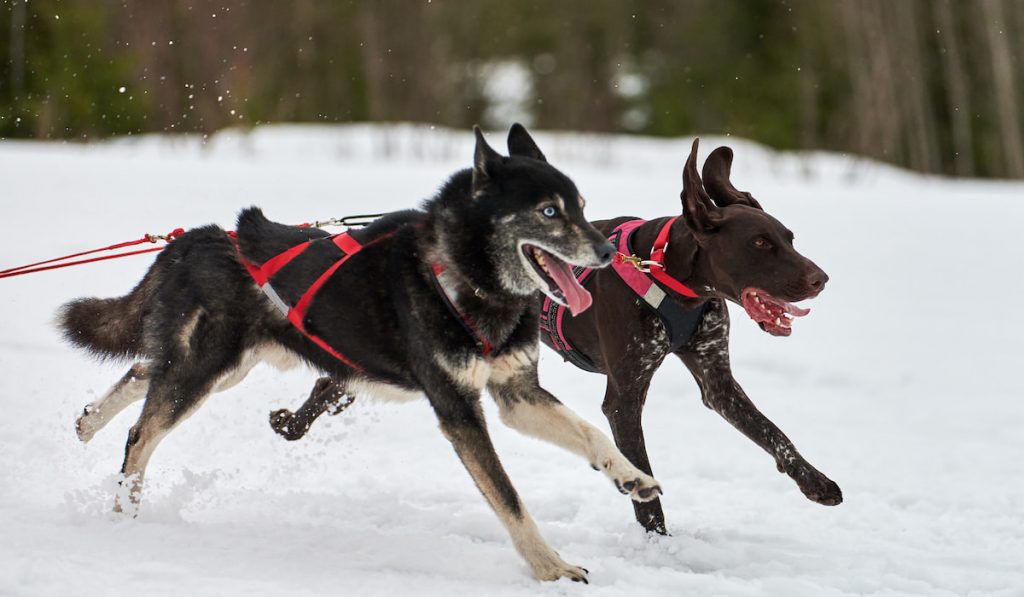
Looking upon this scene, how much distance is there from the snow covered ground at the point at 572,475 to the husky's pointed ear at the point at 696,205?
105 centimetres

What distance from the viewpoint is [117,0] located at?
21.6m

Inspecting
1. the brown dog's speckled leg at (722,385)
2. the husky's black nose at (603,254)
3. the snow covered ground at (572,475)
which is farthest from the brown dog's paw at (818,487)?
the husky's black nose at (603,254)

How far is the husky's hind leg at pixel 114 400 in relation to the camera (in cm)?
438

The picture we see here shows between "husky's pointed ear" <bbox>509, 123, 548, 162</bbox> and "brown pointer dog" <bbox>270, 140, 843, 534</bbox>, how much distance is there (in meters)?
0.02

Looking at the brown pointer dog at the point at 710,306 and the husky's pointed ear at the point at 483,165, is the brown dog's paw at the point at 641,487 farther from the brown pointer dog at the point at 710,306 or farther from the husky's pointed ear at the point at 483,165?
the husky's pointed ear at the point at 483,165

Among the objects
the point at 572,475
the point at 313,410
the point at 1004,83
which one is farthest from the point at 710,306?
the point at 1004,83

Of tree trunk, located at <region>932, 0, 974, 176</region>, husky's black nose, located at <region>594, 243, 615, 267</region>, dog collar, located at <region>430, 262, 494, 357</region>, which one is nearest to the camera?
husky's black nose, located at <region>594, 243, 615, 267</region>

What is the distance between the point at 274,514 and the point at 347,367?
794mm

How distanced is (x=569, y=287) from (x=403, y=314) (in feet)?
2.20

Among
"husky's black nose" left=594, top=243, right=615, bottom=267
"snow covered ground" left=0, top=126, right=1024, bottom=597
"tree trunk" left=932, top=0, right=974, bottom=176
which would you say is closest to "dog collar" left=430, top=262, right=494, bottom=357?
"snow covered ground" left=0, top=126, right=1024, bottom=597

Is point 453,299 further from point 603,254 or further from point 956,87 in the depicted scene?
→ point 956,87

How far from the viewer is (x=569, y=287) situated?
3508 millimetres

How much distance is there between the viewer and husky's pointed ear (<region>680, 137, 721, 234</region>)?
156 inches

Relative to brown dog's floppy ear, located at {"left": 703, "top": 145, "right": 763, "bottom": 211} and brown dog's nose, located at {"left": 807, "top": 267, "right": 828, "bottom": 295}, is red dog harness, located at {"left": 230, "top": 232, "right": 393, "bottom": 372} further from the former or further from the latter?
brown dog's nose, located at {"left": 807, "top": 267, "right": 828, "bottom": 295}
